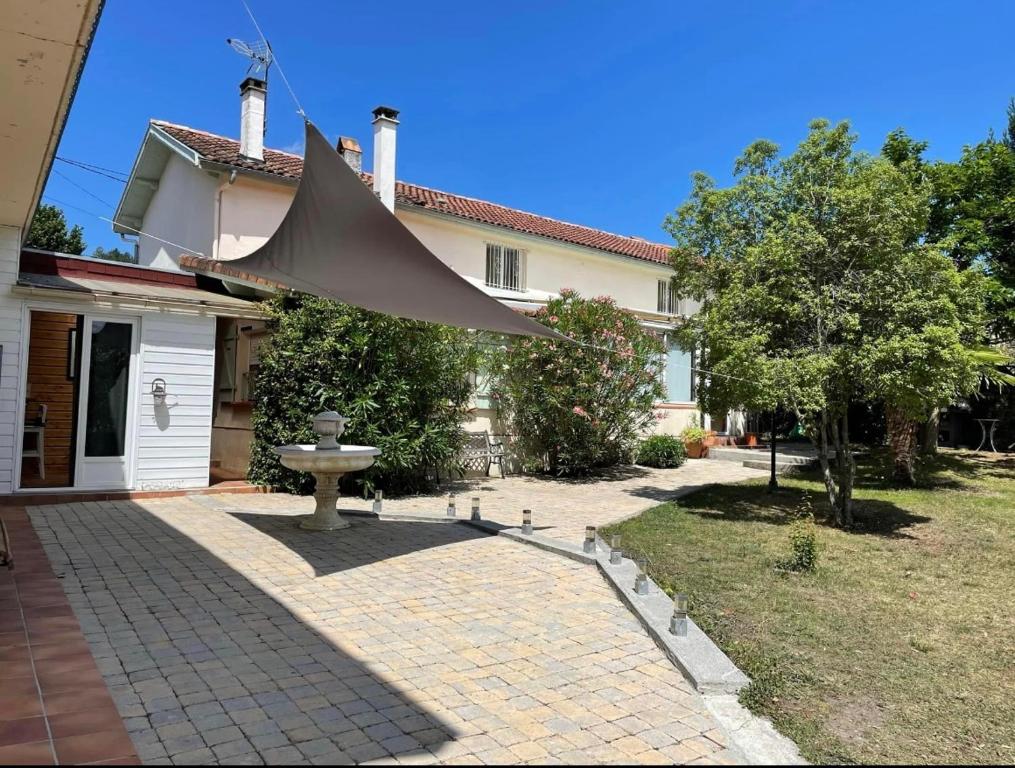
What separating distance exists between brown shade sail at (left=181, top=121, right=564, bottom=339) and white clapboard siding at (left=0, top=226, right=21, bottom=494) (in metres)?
3.66

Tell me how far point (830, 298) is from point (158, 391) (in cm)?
920

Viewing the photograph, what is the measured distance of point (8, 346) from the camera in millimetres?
8281

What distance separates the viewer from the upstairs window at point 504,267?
1603 cm

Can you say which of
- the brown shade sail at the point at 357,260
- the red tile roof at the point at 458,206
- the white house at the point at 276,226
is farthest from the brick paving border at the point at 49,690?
the red tile roof at the point at 458,206

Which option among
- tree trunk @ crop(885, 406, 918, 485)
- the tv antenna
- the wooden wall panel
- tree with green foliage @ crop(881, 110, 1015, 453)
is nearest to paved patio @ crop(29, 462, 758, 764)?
the wooden wall panel

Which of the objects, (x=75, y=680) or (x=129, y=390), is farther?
(x=129, y=390)

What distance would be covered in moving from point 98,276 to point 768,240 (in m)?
9.50

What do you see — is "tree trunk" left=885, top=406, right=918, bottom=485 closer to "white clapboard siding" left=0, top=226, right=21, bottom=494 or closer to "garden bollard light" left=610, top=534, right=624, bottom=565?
"garden bollard light" left=610, top=534, right=624, bottom=565

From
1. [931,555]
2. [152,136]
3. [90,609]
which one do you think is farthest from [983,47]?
[152,136]

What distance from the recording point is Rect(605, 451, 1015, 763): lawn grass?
11.0 ft

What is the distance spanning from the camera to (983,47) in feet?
34.4

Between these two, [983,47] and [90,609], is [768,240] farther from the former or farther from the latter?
[90,609]

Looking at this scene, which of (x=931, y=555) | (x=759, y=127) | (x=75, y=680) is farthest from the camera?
(x=759, y=127)

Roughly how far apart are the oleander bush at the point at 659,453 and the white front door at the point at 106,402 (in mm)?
10336
